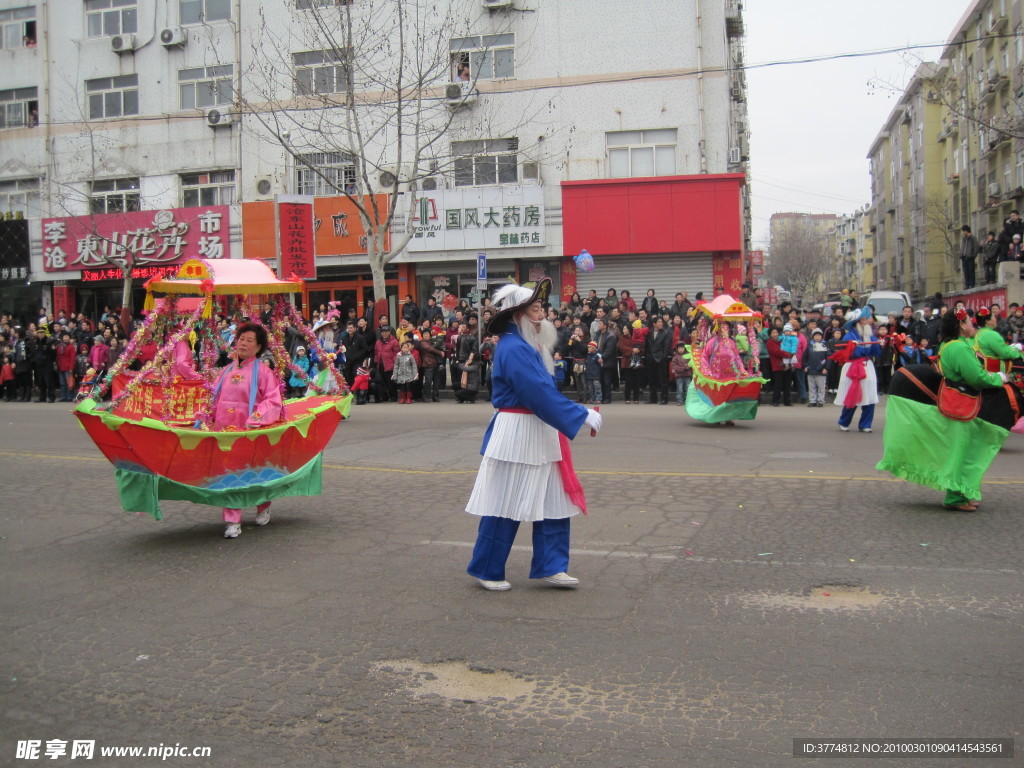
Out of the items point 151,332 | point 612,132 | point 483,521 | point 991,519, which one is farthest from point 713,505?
point 612,132

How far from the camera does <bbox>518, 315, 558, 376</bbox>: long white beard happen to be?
5680 millimetres

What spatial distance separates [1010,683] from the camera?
13.9 feet

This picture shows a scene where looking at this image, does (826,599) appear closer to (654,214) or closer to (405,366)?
(405,366)

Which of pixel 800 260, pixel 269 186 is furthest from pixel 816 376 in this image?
pixel 800 260

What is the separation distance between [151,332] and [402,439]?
5.31 m

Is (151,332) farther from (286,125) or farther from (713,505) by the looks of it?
(286,125)

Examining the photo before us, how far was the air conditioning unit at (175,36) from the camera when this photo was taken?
2856 cm

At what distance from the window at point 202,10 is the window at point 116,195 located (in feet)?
17.2

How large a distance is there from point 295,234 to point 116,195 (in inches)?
356

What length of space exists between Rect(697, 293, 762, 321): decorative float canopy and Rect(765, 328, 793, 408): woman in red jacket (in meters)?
3.23

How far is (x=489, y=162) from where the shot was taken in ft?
88.1

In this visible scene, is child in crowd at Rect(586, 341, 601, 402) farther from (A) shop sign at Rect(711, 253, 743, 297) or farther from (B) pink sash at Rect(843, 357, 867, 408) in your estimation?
(A) shop sign at Rect(711, 253, 743, 297)

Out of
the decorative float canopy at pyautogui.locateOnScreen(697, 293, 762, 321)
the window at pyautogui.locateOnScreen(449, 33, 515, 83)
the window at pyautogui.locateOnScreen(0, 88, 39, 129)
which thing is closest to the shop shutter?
the window at pyautogui.locateOnScreen(449, 33, 515, 83)

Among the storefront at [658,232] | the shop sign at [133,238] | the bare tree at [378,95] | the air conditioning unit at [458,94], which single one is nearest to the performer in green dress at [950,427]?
the storefront at [658,232]
